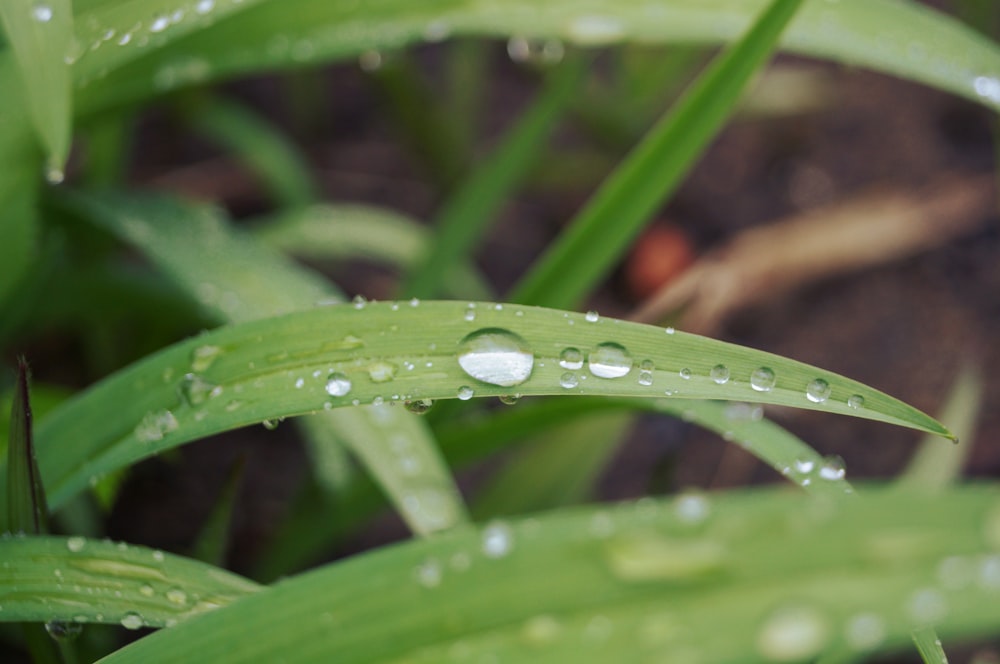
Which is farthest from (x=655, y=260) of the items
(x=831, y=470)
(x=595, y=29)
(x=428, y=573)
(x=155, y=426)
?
(x=428, y=573)

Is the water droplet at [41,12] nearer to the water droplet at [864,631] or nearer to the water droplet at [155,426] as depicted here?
the water droplet at [155,426]

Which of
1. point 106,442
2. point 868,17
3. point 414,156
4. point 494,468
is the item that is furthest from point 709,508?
point 414,156

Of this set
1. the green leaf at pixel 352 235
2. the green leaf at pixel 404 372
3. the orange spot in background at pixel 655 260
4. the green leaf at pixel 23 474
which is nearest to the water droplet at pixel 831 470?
the green leaf at pixel 404 372

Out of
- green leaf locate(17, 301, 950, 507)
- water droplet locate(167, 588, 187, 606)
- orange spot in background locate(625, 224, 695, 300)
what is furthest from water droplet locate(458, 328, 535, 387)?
orange spot in background locate(625, 224, 695, 300)

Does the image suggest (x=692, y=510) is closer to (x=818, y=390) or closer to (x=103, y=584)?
(x=818, y=390)

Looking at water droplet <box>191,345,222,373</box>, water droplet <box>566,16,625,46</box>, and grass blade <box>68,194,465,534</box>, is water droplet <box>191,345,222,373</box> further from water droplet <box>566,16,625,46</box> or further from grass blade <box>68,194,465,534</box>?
water droplet <box>566,16,625,46</box>

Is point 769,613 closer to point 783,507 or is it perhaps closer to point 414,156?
point 783,507
